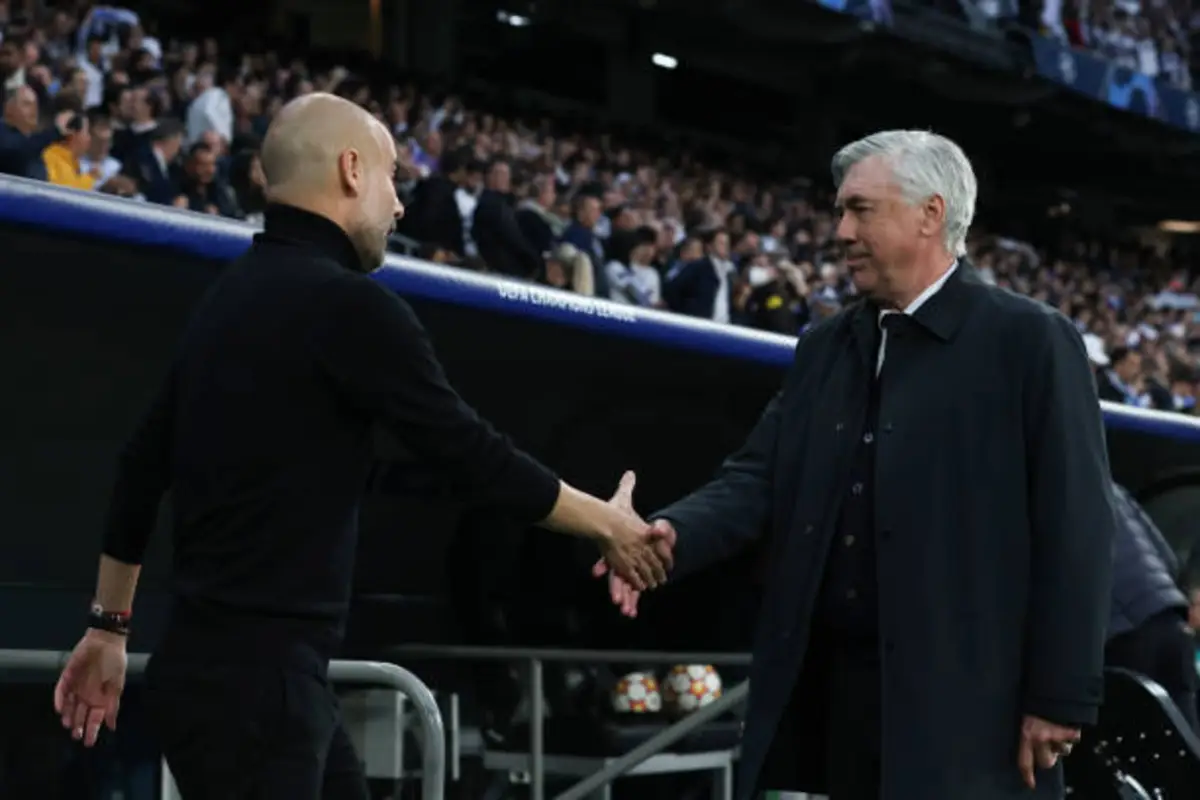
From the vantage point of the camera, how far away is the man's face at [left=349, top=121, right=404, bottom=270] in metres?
2.81

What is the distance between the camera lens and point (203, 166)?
9180 millimetres

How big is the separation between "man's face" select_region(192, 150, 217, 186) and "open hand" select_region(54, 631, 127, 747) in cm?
652

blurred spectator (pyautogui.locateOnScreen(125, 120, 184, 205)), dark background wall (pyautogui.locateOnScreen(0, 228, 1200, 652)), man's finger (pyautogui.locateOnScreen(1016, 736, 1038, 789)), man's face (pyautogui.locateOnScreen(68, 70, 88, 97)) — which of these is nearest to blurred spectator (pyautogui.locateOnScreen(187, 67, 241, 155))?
man's face (pyautogui.locateOnScreen(68, 70, 88, 97))

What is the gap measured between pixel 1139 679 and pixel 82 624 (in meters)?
2.54

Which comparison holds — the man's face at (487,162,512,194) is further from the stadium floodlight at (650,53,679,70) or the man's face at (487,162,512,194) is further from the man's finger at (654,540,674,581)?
the stadium floodlight at (650,53,679,70)

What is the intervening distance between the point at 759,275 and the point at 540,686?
9.10 meters

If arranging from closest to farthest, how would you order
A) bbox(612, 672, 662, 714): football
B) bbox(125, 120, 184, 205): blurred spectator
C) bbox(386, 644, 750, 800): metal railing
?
bbox(386, 644, 750, 800): metal railing < bbox(612, 672, 662, 714): football < bbox(125, 120, 184, 205): blurred spectator

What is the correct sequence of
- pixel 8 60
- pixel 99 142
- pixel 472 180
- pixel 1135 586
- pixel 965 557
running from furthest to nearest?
1. pixel 472 180
2. pixel 8 60
3. pixel 99 142
4. pixel 1135 586
5. pixel 965 557

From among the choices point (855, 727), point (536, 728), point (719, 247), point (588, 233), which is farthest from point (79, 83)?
point (855, 727)

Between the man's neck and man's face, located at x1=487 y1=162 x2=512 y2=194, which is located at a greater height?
man's face, located at x1=487 y1=162 x2=512 y2=194

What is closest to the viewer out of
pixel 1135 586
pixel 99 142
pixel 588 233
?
pixel 1135 586

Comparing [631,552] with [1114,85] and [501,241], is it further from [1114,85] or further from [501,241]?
[1114,85]

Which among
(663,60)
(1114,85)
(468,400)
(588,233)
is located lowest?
(468,400)

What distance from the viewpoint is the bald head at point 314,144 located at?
2781mm
